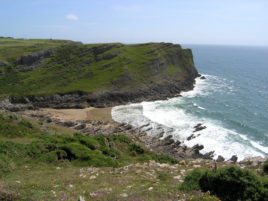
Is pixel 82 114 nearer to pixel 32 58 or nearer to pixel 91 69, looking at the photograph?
pixel 91 69

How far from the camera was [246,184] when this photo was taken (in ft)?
52.1

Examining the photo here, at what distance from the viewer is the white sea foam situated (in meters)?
59.2

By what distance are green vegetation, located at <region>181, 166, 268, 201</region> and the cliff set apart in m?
73.9

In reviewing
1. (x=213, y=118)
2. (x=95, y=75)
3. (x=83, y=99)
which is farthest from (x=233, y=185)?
(x=95, y=75)

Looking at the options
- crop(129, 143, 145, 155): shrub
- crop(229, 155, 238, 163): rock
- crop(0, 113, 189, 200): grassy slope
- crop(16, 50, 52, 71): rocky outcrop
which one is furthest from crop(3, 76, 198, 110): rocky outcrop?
crop(129, 143, 145, 155): shrub

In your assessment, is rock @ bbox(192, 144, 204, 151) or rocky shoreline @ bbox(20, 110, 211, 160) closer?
rocky shoreline @ bbox(20, 110, 211, 160)

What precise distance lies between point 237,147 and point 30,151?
1590 inches

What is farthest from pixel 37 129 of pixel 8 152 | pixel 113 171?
pixel 113 171

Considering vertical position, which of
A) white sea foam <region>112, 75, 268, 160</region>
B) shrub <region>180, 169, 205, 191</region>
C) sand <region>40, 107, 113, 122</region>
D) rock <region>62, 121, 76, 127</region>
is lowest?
white sea foam <region>112, 75, 268, 160</region>

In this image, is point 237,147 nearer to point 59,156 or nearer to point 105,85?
point 59,156

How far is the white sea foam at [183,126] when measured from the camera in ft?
194

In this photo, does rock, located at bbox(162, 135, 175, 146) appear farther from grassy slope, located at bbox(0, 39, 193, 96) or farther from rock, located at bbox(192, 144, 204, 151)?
grassy slope, located at bbox(0, 39, 193, 96)

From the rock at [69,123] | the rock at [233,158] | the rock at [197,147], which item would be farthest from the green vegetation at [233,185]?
the rock at [69,123]

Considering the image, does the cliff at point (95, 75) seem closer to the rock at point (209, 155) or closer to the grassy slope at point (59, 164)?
the rock at point (209, 155)
